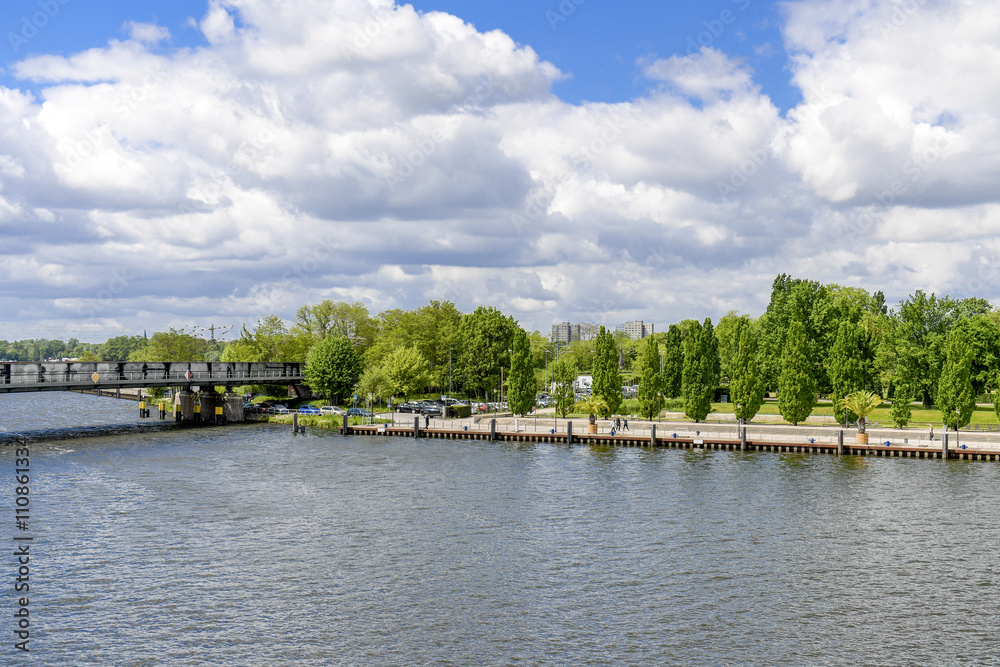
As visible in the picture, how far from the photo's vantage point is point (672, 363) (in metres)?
111

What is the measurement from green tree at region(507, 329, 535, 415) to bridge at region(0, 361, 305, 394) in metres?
45.3

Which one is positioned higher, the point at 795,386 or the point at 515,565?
the point at 795,386

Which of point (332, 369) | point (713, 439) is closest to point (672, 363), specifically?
point (713, 439)

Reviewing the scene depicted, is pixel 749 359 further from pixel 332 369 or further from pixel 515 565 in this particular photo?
pixel 332 369

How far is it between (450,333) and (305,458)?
73670mm

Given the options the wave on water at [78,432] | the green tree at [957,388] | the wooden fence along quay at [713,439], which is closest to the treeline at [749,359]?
the green tree at [957,388]

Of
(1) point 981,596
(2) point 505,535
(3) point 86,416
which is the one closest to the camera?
(1) point 981,596

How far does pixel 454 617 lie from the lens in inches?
1347

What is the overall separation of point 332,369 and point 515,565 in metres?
92.2

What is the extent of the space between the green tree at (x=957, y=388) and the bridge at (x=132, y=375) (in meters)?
93.4

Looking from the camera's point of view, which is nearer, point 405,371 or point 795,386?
point 795,386

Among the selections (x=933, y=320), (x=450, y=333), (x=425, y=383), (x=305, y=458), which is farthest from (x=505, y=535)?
(x=450, y=333)

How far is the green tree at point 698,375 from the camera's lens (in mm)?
95750

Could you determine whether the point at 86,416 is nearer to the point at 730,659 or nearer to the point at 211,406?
the point at 211,406
